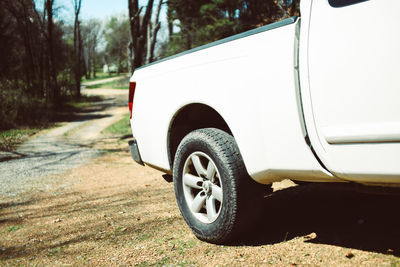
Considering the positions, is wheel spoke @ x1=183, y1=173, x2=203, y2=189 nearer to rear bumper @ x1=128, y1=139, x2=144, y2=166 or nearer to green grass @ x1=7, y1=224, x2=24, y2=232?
rear bumper @ x1=128, y1=139, x2=144, y2=166

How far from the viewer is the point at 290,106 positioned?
7.33 ft

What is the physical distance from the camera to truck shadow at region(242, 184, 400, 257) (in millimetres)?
2836

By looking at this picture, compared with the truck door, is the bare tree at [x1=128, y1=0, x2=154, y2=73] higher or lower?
higher

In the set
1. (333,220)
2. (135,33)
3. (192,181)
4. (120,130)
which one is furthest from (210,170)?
(120,130)

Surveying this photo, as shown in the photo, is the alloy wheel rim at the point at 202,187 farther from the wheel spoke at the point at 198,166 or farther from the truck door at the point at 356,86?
the truck door at the point at 356,86

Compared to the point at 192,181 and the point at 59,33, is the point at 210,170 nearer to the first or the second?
the point at 192,181

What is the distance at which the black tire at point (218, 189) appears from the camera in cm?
266

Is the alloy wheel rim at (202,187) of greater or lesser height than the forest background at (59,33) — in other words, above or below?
below

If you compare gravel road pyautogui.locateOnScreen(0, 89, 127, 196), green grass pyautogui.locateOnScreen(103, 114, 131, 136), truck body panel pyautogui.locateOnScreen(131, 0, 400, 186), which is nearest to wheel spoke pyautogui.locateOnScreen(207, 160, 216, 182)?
truck body panel pyautogui.locateOnScreen(131, 0, 400, 186)

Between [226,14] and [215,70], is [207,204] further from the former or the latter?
[226,14]

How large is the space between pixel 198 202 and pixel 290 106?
123cm

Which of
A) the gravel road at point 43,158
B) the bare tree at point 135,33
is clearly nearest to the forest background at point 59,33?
the bare tree at point 135,33

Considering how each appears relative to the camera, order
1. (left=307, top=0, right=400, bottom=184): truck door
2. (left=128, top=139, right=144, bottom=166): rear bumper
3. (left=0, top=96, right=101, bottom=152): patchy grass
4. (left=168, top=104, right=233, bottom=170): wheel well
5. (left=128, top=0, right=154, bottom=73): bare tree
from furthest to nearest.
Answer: (left=128, top=0, right=154, bottom=73): bare tree
(left=0, top=96, right=101, bottom=152): patchy grass
(left=128, top=139, right=144, bottom=166): rear bumper
(left=168, top=104, right=233, bottom=170): wheel well
(left=307, top=0, right=400, bottom=184): truck door

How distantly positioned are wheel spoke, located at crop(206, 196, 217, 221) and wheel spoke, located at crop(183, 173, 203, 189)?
0.49ft
